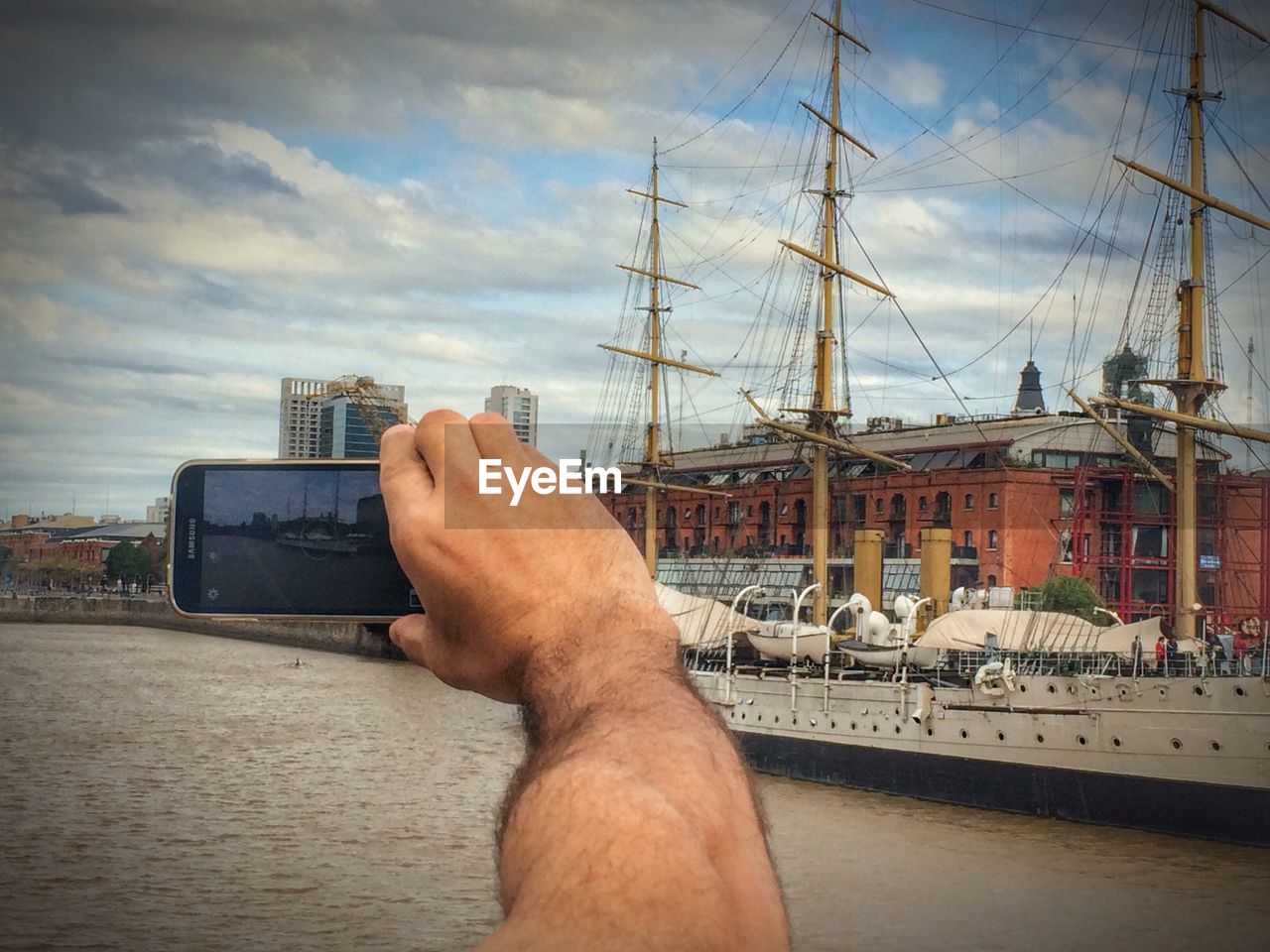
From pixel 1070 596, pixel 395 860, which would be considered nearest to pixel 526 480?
pixel 395 860

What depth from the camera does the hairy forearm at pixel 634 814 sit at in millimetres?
695

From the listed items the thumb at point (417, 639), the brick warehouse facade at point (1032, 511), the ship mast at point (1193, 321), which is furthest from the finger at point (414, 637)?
the brick warehouse facade at point (1032, 511)

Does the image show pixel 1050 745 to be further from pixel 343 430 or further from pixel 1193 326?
pixel 343 430

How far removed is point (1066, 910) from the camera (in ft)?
42.9

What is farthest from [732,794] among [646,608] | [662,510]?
[662,510]

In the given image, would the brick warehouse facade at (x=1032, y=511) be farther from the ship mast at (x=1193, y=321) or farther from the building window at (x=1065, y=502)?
the ship mast at (x=1193, y=321)

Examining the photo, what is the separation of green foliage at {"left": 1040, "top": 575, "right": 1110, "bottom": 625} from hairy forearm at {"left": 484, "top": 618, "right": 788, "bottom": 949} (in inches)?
1099

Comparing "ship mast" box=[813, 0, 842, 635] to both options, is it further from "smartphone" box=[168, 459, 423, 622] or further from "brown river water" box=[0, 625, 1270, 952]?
"smartphone" box=[168, 459, 423, 622]

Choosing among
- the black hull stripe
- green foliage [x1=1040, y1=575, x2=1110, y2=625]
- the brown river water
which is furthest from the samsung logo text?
green foliage [x1=1040, y1=575, x2=1110, y2=625]

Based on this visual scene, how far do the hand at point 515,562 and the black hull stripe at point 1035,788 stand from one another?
15521 mm

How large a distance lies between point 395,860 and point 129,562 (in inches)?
2281

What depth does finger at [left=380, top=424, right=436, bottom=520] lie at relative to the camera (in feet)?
3.16

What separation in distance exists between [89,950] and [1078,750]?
1208 cm

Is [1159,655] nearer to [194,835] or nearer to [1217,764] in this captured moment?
[1217,764]
